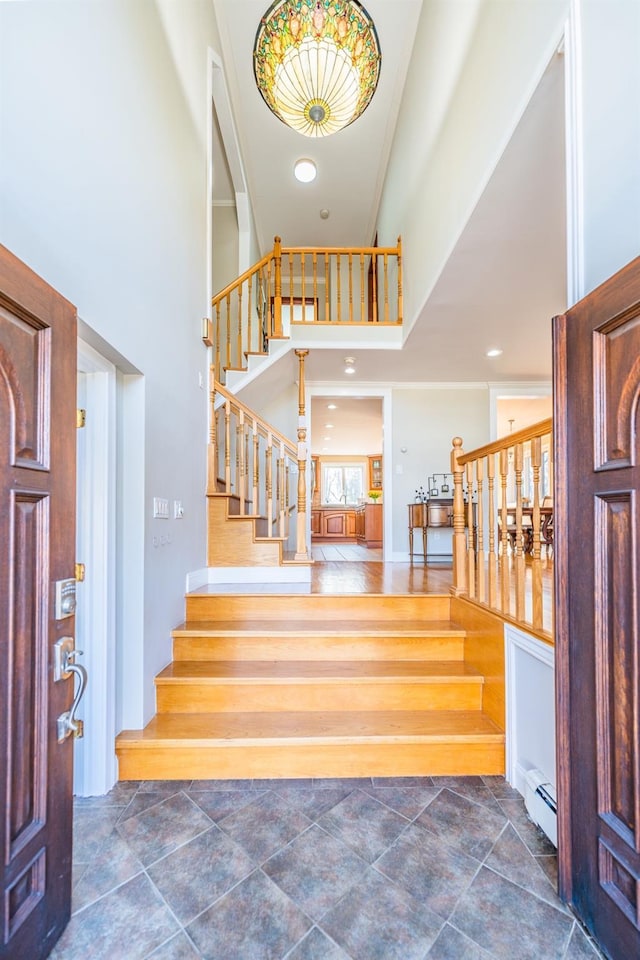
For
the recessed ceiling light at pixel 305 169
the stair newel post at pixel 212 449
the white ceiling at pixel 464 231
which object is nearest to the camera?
the white ceiling at pixel 464 231

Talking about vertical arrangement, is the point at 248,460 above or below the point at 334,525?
above

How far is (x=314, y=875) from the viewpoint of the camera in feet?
4.66

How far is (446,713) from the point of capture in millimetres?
2238

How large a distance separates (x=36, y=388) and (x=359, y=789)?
6.67 feet

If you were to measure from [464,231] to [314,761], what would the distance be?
325cm

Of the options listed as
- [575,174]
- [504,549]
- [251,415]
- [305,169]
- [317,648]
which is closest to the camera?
[575,174]

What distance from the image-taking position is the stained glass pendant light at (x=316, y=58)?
109 inches

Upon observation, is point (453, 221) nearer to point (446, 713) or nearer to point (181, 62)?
point (181, 62)

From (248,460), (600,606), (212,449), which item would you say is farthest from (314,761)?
(248,460)

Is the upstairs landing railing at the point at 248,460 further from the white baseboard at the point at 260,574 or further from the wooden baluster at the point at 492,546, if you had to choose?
the wooden baluster at the point at 492,546

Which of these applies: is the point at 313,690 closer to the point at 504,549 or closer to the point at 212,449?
the point at 504,549

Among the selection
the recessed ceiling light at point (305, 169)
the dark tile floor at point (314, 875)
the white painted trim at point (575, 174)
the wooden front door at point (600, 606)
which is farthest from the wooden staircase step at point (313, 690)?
the recessed ceiling light at point (305, 169)

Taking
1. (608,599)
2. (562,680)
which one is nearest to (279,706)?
(562,680)

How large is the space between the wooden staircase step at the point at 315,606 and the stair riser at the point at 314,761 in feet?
2.94
